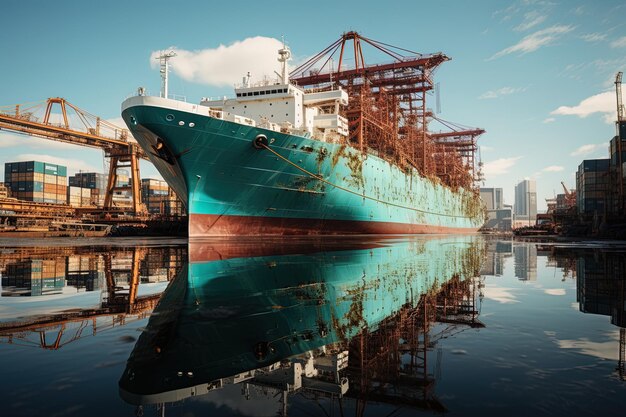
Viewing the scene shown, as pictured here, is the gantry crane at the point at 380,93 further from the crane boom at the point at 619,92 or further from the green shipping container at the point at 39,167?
the green shipping container at the point at 39,167

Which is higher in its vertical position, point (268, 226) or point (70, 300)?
point (268, 226)

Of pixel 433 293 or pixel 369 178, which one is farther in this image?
pixel 369 178

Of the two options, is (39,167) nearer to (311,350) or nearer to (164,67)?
(164,67)

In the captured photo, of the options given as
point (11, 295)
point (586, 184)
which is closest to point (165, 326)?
point (11, 295)

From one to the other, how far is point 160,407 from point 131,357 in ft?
3.77

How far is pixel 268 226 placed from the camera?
26.2m

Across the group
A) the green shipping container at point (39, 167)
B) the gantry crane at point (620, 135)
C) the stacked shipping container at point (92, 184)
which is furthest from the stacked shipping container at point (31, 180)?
the gantry crane at point (620, 135)

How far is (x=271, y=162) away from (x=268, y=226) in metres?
4.84

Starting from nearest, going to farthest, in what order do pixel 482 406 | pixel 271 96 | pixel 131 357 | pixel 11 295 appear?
pixel 482 406, pixel 131 357, pixel 11 295, pixel 271 96

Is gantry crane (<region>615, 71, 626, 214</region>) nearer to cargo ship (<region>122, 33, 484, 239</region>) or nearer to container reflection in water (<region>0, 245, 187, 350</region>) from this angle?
cargo ship (<region>122, 33, 484, 239</region>)

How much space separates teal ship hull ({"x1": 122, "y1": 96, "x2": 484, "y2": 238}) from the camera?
21.2 meters

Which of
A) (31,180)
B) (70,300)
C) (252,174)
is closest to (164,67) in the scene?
(252,174)

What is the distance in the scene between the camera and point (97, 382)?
9.48 ft

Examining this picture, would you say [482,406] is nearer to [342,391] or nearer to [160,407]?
[342,391]
